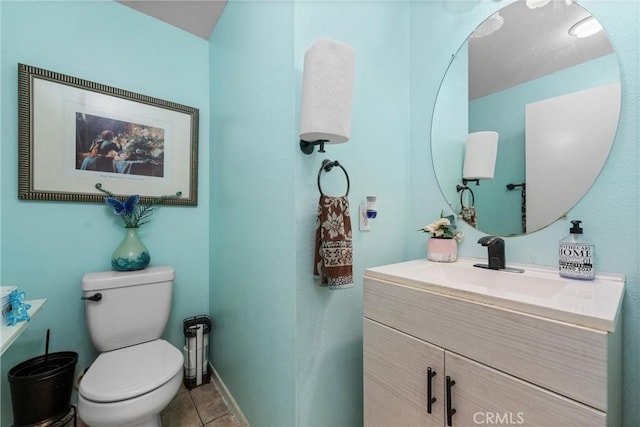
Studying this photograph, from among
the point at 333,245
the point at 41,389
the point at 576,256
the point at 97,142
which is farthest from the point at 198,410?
the point at 576,256

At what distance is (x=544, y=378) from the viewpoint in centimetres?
53

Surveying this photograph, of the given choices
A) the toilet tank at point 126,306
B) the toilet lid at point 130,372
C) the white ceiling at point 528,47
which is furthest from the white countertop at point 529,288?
the toilet tank at point 126,306

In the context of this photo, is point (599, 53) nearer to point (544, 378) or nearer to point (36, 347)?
point (544, 378)

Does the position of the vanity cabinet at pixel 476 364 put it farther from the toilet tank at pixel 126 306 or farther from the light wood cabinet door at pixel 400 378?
the toilet tank at pixel 126 306

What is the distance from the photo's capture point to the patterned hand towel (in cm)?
94

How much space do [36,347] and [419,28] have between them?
2610mm

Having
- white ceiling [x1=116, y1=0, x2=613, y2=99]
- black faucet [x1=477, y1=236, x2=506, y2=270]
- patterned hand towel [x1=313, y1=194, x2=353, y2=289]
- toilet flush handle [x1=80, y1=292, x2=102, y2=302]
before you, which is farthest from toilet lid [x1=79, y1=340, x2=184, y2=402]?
white ceiling [x1=116, y1=0, x2=613, y2=99]

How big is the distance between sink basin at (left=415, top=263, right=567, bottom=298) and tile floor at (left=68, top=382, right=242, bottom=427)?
132 centimetres

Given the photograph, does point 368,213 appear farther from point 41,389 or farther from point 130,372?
point 41,389

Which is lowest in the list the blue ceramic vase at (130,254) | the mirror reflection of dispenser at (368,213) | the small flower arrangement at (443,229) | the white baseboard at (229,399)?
the white baseboard at (229,399)

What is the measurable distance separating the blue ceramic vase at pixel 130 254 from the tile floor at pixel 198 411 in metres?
0.81

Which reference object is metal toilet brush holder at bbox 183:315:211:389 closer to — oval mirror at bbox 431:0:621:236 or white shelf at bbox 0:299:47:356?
white shelf at bbox 0:299:47:356

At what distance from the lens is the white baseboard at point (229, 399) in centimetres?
135

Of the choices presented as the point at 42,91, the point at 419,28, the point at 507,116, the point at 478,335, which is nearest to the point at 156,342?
the point at 42,91
